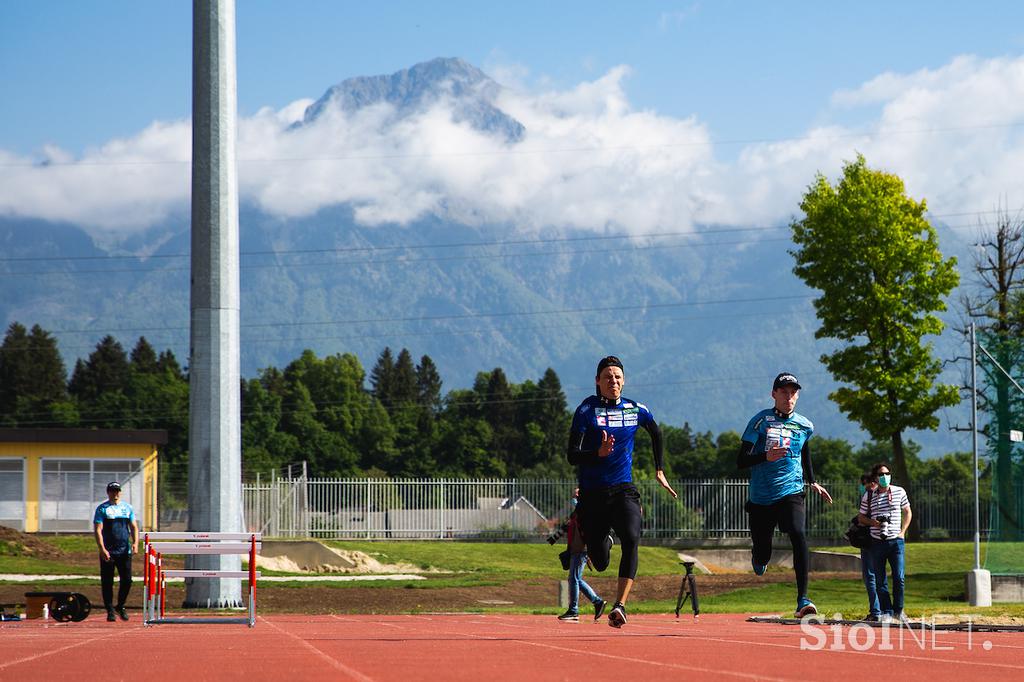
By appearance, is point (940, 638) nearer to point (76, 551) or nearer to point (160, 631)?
point (160, 631)

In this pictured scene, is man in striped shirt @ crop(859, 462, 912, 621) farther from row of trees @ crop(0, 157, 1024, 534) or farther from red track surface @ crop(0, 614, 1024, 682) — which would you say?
row of trees @ crop(0, 157, 1024, 534)

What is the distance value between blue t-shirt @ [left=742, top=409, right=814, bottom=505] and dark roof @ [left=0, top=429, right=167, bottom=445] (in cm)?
4162

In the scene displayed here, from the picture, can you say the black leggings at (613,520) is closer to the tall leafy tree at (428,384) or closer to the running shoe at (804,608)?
the running shoe at (804,608)

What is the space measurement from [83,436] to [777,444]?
43.3 meters

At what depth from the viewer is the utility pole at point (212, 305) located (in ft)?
64.6

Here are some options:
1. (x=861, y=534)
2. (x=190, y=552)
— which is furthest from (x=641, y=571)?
(x=190, y=552)

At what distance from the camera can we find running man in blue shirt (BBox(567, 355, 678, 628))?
11578 mm

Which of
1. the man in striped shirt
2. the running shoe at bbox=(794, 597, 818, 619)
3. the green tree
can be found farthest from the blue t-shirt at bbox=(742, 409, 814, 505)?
the green tree

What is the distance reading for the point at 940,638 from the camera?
1235cm

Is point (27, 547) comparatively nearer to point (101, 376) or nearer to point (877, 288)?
point (877, 288)

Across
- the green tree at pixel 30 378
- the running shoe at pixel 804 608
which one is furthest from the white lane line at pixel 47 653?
the green tree at pixel 30 378

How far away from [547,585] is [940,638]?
63.4 feet

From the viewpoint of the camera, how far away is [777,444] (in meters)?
12.5

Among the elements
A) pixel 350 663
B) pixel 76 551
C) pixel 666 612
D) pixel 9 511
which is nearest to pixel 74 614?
pixel 666 612
